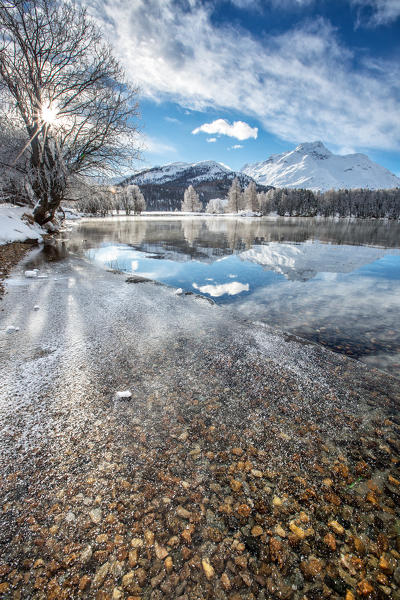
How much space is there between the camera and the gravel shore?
196cm

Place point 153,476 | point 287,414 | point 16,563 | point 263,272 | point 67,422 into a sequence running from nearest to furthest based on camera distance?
point 16,563 < point 153,476 < point 67,422 < point 287,414 < point 263,272

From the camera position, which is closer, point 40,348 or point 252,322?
point 40,348

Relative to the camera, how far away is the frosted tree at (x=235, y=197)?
121 metres

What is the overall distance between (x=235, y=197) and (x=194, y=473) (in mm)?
131114

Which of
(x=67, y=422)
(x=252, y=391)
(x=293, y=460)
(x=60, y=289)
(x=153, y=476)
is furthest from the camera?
(x=60, y=289)

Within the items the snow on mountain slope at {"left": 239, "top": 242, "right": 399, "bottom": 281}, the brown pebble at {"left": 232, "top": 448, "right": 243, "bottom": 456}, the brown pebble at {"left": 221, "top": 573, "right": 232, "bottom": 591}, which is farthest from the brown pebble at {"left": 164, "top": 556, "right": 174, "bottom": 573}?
the snow on mountain slope at {"left": 239, "top": 242, "right": 399, "bottom": 281}

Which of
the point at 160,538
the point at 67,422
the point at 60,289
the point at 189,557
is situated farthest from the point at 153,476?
the point at 60,289

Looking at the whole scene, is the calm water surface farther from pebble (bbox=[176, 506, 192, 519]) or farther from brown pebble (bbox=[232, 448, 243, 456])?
pebble (bbox=[176, 506, 192, 519])

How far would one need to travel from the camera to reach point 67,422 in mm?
3299

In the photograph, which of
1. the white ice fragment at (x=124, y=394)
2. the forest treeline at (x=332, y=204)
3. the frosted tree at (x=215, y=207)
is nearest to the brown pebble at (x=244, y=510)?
the white ice fragment at (x=124, y=394)

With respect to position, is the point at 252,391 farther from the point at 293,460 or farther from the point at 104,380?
the point at 104,380

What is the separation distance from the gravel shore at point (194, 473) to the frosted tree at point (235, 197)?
12821 centimetres

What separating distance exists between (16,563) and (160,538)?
1094 millimetres

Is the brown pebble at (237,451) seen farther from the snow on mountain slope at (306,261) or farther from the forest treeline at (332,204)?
Result: the forest treeline at (332,204)
